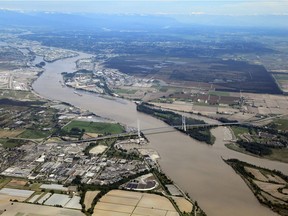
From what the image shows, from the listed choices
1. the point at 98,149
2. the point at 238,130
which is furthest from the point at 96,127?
the point at 238,130

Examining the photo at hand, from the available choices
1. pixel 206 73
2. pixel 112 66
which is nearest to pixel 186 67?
pixel 206 73

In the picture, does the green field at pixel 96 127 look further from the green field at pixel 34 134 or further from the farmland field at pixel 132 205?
the farmland field at pixel 132 205

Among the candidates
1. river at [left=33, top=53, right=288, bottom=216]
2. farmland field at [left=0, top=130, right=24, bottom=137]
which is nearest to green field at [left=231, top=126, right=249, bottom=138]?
river at [left=33, top=53, right=288, bottom=216]

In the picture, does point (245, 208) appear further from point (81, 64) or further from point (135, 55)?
point (135, 55)

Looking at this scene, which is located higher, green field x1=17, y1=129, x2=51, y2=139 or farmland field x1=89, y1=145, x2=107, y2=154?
farmland field x1=89, y1=145, x2=107, y2=154

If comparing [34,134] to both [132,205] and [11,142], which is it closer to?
[11,142]

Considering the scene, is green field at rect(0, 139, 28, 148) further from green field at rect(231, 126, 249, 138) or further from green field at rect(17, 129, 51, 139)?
green field at rect(231, 126, 249, 138)
